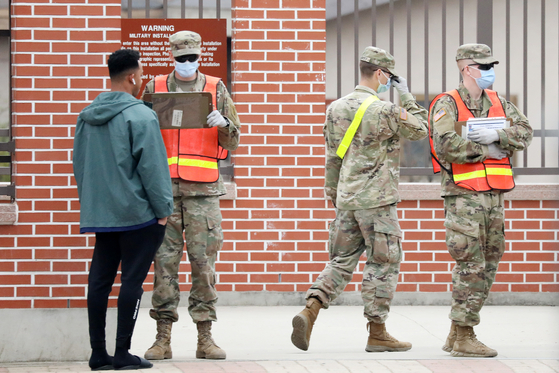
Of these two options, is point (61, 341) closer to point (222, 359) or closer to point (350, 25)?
point (222, 359)

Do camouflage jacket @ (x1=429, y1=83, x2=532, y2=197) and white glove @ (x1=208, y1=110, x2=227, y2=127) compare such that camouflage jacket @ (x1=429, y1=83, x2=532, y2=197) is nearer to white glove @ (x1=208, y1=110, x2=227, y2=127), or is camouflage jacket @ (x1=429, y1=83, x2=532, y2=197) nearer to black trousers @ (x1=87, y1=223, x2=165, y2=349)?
white glove @ (x1=208, y1=110, x2=227, y2=127)

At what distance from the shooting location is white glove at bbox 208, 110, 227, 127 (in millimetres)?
5266

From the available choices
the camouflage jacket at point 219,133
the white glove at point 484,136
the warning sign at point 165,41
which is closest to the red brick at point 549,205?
the white glove at point 484,136

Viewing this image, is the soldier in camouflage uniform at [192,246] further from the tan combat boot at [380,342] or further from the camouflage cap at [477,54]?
the camouflage cap at [477,54]

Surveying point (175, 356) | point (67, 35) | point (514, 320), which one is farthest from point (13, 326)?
Result: point (514, 320)

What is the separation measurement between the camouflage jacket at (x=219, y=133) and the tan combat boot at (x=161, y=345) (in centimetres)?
88

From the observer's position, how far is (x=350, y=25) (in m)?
7.86

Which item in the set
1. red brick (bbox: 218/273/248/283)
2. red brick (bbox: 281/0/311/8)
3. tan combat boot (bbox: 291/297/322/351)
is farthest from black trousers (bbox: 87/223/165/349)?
red brick (bbox: 281/0/311/8)

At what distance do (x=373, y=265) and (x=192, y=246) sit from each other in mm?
1258

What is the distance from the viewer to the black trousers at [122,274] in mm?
4820

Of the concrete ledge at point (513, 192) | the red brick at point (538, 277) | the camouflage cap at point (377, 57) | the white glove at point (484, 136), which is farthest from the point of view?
the red brick at point (538, 277)

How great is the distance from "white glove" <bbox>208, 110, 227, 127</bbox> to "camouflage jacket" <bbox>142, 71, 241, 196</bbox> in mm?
99

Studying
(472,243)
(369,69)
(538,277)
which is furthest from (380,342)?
(538,277)

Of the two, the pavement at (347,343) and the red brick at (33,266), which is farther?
the red brick at (33,266)
